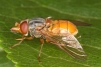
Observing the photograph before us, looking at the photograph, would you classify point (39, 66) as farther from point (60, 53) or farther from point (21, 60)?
point (60, 53)

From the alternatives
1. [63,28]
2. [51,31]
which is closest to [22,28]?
[51,31]

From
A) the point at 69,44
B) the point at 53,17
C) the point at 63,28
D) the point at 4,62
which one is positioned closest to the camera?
the point at 4,62

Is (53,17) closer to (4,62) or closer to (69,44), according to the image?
(69,44)

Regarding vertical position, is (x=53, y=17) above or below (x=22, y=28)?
above

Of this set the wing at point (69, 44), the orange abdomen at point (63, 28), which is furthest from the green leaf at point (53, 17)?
the orange abdomen at point (63, 28)

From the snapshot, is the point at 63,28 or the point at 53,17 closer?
the point at 63,28
